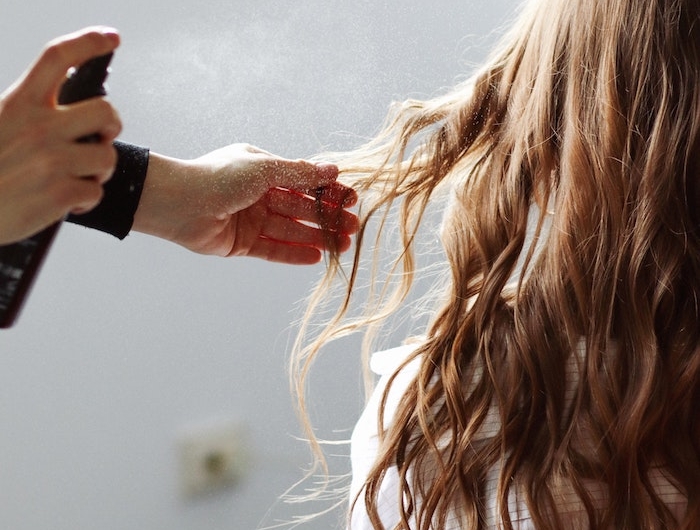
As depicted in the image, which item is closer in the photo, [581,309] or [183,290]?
[581,309]

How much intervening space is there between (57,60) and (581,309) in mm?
604

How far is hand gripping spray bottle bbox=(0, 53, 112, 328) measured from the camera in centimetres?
59

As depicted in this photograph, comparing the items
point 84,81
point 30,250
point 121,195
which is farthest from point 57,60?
point 121,195

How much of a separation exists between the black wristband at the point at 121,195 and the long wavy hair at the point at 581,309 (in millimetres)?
368

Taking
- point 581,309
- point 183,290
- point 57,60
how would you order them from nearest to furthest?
point 57,60, point 581,309, point 183,290

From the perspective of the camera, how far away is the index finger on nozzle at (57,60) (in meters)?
0.57

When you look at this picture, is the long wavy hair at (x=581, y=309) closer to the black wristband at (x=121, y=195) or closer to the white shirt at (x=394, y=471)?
the white shirt at (x=394, y=471)

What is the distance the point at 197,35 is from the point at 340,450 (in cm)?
62

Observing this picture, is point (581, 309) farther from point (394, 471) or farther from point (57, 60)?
point (57, 60)

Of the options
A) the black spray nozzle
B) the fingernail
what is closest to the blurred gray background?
the fingernail

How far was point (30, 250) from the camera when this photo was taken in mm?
597

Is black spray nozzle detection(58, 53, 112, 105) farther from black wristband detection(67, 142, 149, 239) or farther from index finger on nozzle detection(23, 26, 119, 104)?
black wristband detection(67, 142, 149, 239)

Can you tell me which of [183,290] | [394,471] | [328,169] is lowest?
[394,471]

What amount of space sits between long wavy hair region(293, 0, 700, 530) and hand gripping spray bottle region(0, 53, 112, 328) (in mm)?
482
